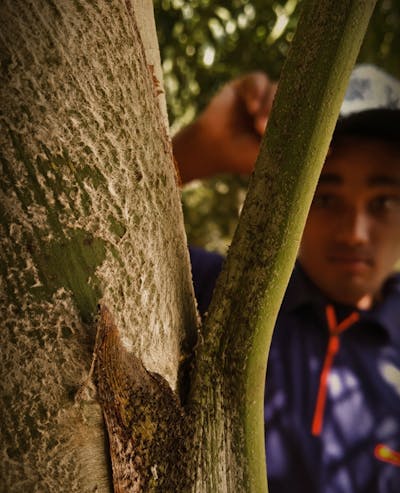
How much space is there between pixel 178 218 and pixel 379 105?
1.18 metres

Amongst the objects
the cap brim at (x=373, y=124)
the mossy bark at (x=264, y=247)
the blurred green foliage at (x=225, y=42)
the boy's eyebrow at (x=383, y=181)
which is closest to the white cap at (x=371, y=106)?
the cap brim at (x=373, y=124)

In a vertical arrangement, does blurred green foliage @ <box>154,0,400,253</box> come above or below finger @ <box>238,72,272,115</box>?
above

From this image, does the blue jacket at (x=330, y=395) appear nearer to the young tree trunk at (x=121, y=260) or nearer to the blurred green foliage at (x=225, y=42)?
the young tree trunk at (x=121, y=260)

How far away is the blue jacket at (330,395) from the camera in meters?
1.24

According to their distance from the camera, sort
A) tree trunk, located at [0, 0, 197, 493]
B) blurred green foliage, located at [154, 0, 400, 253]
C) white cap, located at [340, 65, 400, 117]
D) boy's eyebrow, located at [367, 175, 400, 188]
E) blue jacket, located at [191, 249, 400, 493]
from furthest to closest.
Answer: blurred green foliage, located at [154, 0, 400, 253], white cap, located at [340, 65, 400, 117], boy's eyebrow, located at [367, 175, 400, 188], blue jacket, located at [191, 249, 400, 493], tree trunk, located at [0, 0, 197, 493]

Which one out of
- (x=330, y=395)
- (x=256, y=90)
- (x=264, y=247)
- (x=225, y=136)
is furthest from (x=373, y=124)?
(x=264, y=247)

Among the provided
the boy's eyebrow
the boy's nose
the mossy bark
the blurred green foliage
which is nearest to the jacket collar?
the boy's nose

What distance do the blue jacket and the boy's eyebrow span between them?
1.12ft

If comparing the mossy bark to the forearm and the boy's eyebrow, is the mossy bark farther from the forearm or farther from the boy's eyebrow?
the forearm

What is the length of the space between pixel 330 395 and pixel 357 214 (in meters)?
0.46

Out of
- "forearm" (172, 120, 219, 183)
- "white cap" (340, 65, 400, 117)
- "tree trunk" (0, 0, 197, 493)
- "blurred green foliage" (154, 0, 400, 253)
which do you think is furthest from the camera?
"blurred green foliage" (154, 0, 400, 253)

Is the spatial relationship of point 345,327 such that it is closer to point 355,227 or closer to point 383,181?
point 355,227

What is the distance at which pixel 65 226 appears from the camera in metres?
0.38

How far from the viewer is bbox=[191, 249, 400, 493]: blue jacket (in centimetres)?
124
